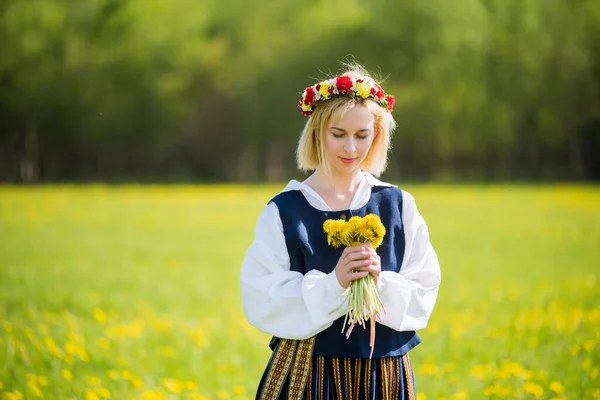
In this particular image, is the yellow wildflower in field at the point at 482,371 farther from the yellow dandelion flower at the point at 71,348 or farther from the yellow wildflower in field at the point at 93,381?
the yellow dandelion flower at the point at 71,348

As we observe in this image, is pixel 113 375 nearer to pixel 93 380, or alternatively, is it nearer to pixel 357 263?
pixel 93 380

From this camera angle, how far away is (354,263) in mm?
2693

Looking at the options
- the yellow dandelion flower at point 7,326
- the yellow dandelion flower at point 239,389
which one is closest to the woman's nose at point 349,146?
the yellow dandelion flower at point 239,389

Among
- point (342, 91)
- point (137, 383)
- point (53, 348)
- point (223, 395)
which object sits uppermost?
point (342, 91)

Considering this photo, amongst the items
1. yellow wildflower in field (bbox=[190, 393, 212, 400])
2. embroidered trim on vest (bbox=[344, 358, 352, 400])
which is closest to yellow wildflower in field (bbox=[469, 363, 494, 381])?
yellow wildflower in field (bbox=[190, 393, 212, 400])

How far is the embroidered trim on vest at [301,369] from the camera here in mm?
2938

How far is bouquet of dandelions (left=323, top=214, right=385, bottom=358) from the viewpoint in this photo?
271cm

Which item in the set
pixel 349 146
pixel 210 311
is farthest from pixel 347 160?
pixel 210 311

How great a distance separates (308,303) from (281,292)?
11 centimetres

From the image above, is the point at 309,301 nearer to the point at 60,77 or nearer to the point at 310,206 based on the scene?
the point at 310,206

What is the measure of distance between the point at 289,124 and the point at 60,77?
50.8 ft

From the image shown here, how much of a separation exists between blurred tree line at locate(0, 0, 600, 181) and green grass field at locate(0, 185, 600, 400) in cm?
1229

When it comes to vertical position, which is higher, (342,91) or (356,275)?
(342,91)

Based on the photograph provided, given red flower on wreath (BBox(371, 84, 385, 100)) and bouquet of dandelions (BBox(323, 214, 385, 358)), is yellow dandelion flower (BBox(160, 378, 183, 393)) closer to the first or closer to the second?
bouquet of dandelions (BBox(323, 214, 385, 358))
